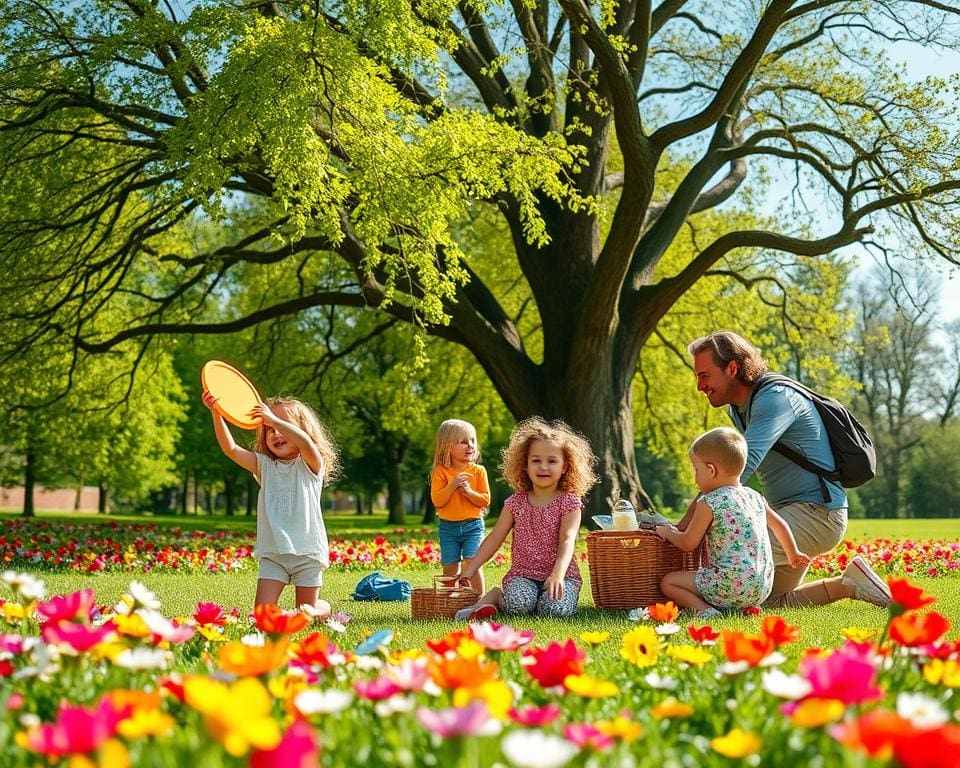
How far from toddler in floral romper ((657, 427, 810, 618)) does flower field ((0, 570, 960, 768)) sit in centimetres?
301

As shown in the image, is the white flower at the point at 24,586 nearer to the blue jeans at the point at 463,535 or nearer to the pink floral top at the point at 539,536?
the pink floral top at the point at 539,536

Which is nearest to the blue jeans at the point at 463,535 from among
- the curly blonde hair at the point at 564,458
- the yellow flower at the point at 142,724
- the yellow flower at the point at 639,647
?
the curly blonde hair at the point at 564,458

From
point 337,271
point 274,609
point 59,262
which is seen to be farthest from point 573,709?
point 337,271

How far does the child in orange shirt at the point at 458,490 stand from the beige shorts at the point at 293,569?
161cm

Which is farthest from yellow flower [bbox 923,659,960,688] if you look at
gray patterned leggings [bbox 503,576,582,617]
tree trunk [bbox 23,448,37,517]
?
tree trunk [bbox 23,448,37,517]

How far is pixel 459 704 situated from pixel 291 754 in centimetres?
47

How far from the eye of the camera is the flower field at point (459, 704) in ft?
4.91

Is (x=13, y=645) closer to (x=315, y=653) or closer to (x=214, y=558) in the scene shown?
(x=315, y=653)

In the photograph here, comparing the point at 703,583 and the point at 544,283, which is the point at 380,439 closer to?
the point at 544,283

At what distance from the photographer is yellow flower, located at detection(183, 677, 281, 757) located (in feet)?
4.65

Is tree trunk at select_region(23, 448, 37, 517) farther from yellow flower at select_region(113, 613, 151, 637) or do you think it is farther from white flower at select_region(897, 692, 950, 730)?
white flower at select_region(897, 692, 950, 730)

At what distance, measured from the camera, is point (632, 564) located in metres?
6.62

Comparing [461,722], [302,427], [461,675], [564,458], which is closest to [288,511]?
[302,427]

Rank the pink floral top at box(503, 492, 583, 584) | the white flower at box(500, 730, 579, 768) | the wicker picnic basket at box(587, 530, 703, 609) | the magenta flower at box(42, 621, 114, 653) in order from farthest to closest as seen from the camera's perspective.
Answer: the pink floral top at box(503, 492, 583, 584) < the wicker picnic basket at box(587, 530, 703, 609) < the magenta flower at box(42, 621, 114, 653) < the white flower at box(500, 730, 579, 768)
